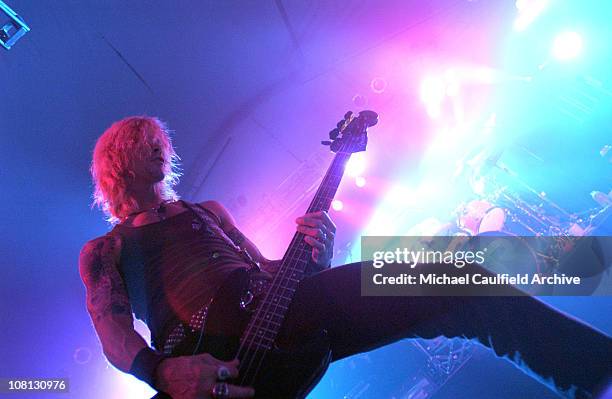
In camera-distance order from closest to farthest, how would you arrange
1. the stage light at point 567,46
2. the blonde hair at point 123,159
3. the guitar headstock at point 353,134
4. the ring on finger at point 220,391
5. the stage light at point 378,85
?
the ring on finger at point 220,391 < the guitar headstock at point 353,134 < the blonde hair at point 123,159 < the stage light at point 378,85 < the stage light at point 567,46

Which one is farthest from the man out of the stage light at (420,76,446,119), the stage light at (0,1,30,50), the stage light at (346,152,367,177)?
the stage light at (420,76,446,119)

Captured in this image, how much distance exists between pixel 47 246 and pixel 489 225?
487cm

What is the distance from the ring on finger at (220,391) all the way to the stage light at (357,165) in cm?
521

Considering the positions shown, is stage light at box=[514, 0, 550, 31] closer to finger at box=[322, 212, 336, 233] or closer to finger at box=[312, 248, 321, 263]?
finger at box=[322, 212, 336, 233]

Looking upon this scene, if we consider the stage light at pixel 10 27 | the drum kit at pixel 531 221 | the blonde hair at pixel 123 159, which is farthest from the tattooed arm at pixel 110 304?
the drum kit at pixel 531 221

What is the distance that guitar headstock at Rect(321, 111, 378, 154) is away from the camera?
94.4 inches

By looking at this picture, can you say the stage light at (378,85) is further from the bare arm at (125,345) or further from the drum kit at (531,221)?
the bare arm at (125,345)

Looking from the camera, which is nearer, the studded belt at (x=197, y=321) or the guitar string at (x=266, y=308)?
the guitar string at (x=266, y=308)

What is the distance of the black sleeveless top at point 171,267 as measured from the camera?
183 centimetres

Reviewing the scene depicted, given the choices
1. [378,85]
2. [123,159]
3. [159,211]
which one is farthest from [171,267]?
[378,85]

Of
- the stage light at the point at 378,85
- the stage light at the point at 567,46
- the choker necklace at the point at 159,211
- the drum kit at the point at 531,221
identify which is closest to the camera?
the choker necklace at the point at 159,211

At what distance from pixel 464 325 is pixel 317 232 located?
2.36 feet

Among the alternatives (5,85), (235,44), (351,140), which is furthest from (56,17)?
(351,140)

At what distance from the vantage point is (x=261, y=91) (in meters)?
4.80
